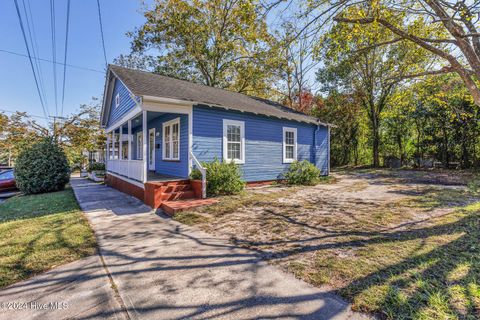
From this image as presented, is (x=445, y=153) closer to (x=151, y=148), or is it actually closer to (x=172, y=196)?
(x=172, y=196)

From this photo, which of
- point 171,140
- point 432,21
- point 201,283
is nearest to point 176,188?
point 171,140

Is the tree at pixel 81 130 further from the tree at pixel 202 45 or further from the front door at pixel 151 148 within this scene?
the front door at pixel 151 148

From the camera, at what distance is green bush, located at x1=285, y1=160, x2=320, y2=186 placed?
32.7 ft

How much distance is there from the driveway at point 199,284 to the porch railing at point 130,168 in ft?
10.6

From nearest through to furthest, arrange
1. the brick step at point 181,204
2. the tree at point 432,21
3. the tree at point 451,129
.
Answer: the tree at point 432,21 < the brick step at point 181,204 < the tree at point 451,129

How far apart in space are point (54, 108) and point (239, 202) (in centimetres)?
2087

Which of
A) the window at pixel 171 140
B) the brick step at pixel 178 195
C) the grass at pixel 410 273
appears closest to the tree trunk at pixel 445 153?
the grass at pixel 410 273

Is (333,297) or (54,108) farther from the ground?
(54,108)

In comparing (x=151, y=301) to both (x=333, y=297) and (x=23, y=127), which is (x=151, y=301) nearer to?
(x=333, y=297)

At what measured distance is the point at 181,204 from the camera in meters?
6.09

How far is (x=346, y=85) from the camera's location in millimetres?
18422

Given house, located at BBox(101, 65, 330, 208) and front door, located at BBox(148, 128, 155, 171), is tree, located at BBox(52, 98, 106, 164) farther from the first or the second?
front door, located at BBox(148, 128, 155, 171)

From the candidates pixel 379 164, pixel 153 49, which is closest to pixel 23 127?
pixel 153 49

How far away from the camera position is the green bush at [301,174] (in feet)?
32.7
